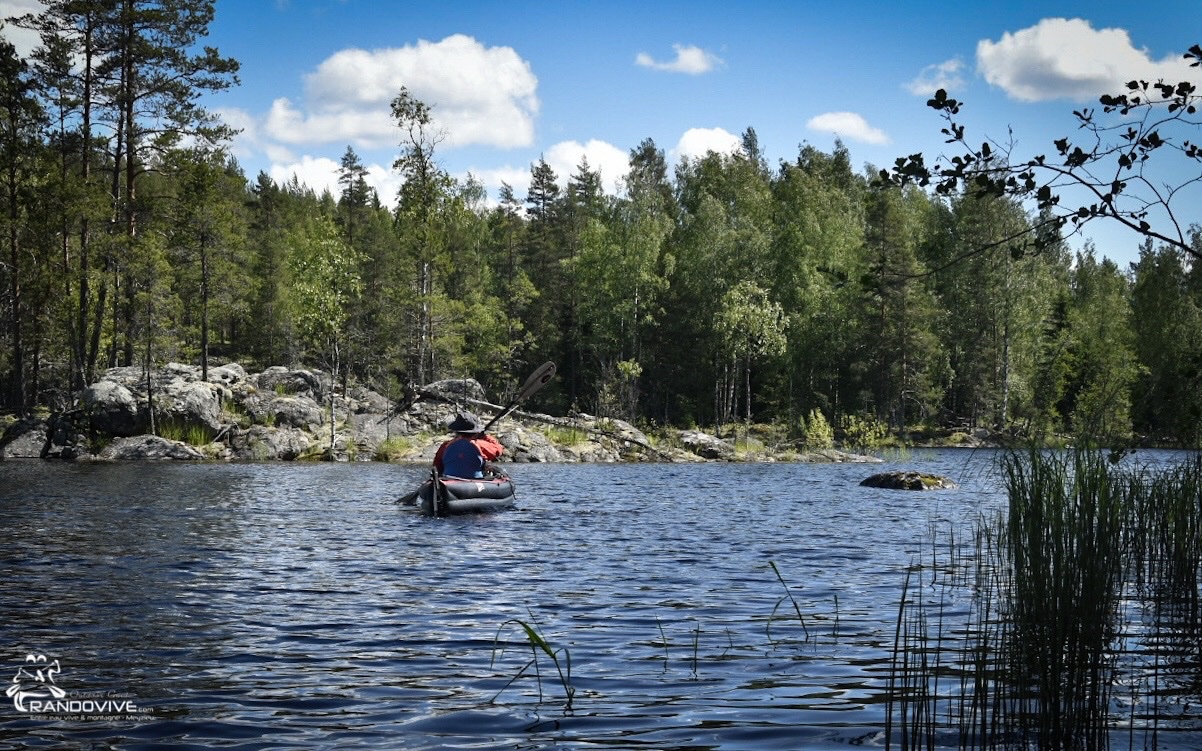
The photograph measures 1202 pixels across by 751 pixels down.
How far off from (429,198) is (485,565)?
36686 mm

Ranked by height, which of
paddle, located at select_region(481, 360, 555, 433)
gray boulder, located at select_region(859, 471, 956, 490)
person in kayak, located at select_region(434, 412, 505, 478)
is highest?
paddle, located at select_region(481, 360, 555, 433)

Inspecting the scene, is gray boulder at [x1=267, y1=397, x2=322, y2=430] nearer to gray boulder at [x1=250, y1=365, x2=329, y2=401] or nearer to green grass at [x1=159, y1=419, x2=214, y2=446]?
gray boulder at [x1=250, y1=365, x2=329, y2=401]

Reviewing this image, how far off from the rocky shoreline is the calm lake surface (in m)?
15.6

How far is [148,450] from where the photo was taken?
35.4m

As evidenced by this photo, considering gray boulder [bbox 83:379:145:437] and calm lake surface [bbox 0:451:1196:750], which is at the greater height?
gray boulder [bbox 83:379:145:437]

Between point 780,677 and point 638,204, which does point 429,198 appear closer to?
point 638,204

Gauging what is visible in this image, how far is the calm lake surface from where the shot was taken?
5.98 meters

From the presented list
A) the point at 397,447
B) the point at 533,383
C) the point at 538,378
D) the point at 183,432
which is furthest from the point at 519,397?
the point at 183,432

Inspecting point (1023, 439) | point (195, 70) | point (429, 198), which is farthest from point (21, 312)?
point (1023, 439)

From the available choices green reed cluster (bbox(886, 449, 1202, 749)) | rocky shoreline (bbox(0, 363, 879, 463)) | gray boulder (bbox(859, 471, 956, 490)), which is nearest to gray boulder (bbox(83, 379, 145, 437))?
rocky shoreline (bbox(0, 363, 879, 463))

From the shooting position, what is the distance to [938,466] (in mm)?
38656

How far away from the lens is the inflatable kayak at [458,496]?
18875 millimetres

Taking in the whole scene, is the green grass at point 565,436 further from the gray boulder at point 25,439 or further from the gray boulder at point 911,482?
the gray boulder at point 25,439

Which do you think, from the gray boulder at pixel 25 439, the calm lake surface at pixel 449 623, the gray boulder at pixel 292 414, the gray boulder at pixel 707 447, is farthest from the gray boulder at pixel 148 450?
the gray boulder at pixel 707 447
